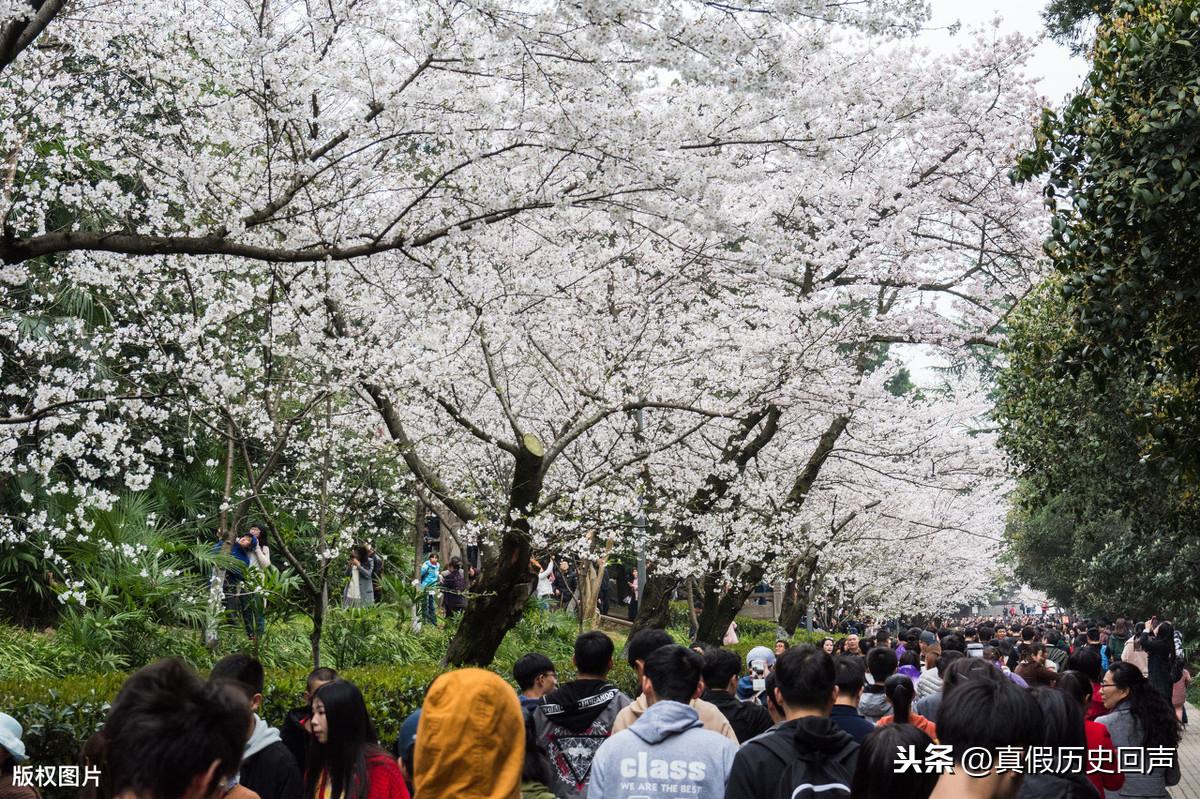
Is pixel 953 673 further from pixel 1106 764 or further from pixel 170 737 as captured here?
pixel 170 737

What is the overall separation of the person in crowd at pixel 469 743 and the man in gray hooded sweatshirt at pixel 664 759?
66 centimetres

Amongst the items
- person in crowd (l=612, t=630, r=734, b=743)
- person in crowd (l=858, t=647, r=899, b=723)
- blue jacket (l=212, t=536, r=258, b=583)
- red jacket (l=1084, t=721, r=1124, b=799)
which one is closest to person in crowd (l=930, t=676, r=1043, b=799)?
person in crowd (l=612, t=630, r=734, b=743)

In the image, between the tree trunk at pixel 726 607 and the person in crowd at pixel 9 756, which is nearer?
the person in crowd at pixel 9 756

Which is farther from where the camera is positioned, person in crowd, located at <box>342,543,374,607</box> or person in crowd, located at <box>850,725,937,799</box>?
person in crowd, located at <box>342,543,374,607</box>

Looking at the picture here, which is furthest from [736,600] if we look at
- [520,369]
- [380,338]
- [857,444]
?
[380,338]

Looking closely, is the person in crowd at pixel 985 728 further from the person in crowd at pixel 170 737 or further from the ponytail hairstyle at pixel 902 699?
the ponytail hairstyle at pixel 902 699

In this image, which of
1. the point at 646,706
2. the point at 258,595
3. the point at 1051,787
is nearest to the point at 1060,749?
the point at 1051,787

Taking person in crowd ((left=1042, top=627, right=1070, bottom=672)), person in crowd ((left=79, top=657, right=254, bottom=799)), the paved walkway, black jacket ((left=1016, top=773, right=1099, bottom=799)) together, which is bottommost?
the paved walkway

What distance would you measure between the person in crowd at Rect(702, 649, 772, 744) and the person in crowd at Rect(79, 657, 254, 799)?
13.2 feet

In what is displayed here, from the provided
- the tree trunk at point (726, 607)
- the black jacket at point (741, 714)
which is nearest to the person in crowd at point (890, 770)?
the black jacket at point (741, 714)

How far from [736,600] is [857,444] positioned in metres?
3.70

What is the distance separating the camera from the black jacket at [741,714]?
20.5 ft

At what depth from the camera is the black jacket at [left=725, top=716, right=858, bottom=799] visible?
13.3 feet

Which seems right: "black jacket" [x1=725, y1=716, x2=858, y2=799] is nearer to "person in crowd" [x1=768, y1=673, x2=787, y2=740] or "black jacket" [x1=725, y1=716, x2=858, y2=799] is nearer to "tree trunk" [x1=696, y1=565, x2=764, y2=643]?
"person in crowd" [x1=768, y1=673, x2=787, y2=740]
